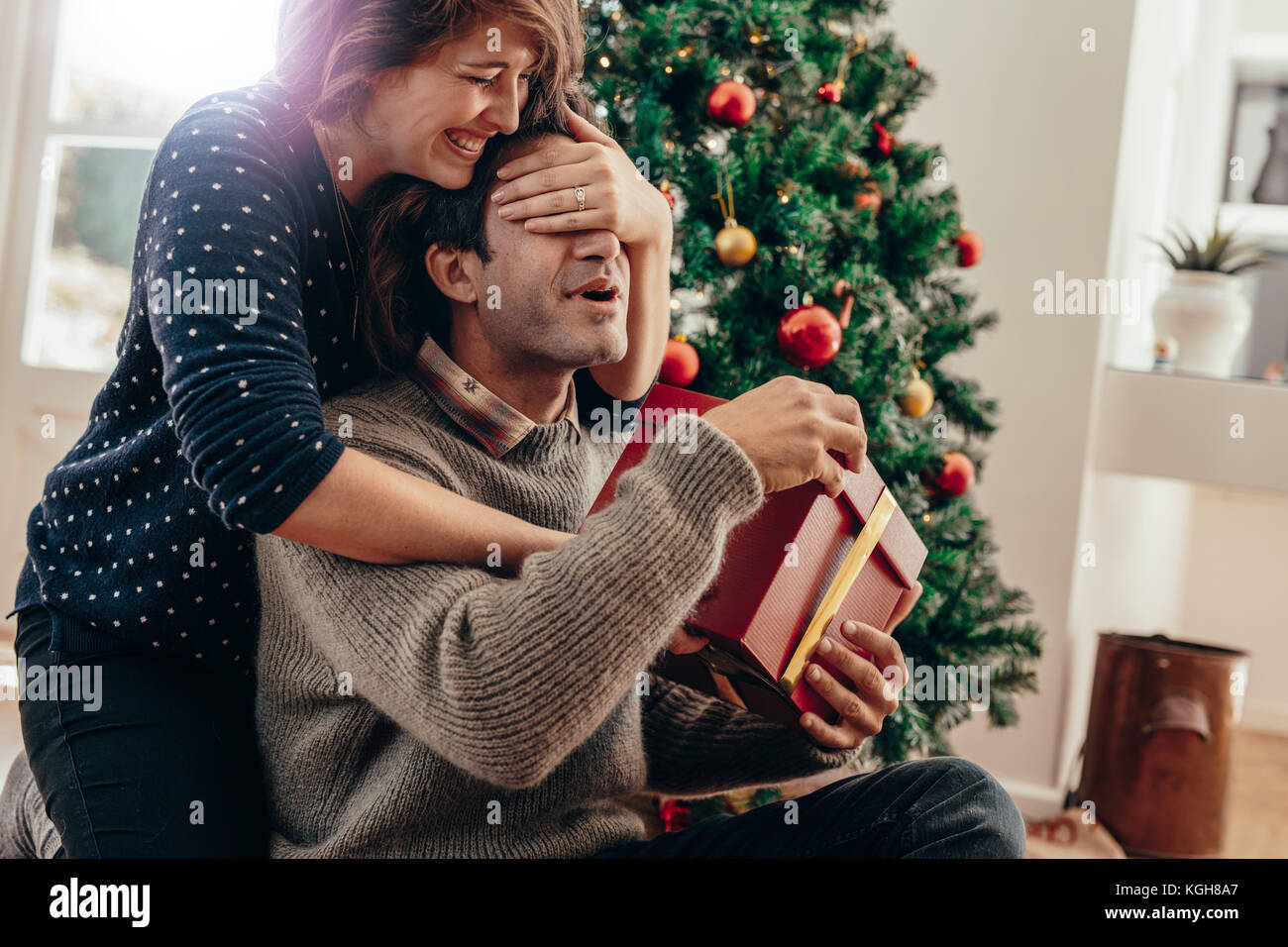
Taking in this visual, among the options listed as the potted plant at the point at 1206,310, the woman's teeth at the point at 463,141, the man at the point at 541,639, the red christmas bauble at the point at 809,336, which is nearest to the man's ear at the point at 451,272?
the man at the point at 541,639

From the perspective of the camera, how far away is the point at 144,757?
985 mm

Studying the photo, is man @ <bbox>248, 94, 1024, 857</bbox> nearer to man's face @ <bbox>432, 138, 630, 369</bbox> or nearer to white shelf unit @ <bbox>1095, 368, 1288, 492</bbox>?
man's face @ <bbox>432, 138, 630, 369</bbox>

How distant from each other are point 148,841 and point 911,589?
2.48 feet

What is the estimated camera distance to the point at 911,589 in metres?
1.08

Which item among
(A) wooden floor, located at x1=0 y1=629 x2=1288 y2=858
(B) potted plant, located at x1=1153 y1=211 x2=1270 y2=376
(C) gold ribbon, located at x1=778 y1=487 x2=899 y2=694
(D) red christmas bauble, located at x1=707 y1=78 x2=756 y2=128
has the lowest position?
(A) wooden floor, located at x1=0 y1=629 x2=1288 y2=858

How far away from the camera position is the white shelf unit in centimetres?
257

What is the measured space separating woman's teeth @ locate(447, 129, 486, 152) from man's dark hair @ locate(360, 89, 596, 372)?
0.04 m

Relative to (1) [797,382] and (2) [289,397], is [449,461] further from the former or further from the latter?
(1) [797,382]

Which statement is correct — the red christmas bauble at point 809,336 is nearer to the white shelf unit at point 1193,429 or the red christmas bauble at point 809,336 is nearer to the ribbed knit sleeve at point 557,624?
the ribbed knit sleeve at point 557,624

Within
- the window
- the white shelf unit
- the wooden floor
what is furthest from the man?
the window

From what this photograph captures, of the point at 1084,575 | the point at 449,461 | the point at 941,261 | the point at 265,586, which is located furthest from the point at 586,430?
the point at 1084,575

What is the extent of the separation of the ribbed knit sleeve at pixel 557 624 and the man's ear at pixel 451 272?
36 cm

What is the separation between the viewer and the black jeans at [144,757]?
0.97 m

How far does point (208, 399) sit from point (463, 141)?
368mm
